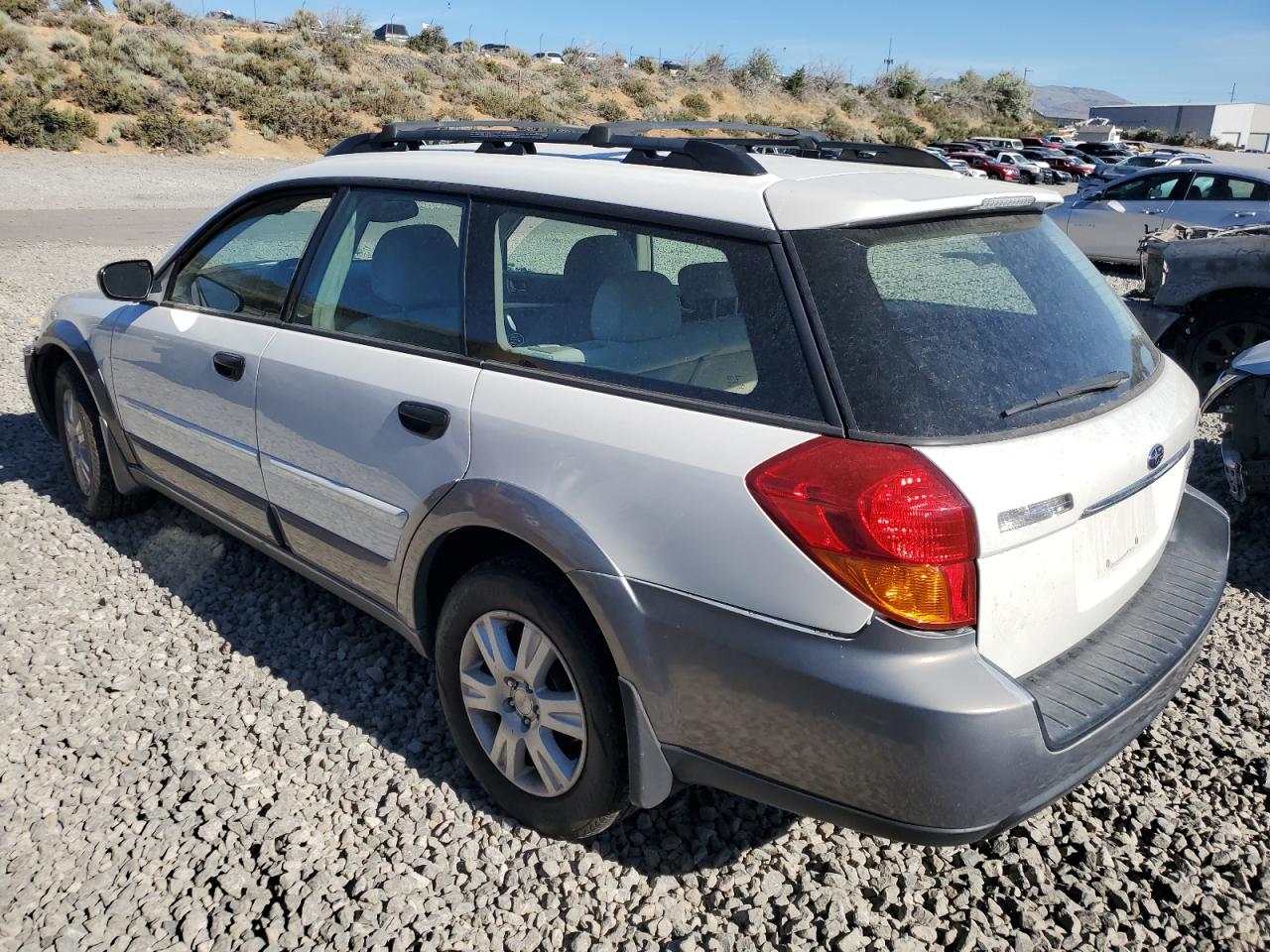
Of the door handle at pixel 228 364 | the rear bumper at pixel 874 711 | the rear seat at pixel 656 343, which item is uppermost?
the rear seat at pixel 656 343

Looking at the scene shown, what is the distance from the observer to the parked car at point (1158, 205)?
12172 millimetres

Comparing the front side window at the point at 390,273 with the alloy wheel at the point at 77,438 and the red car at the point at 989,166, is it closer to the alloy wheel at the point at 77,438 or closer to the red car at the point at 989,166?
the alloy wheel at the point at 77,438

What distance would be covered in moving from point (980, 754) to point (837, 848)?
89 centimetres

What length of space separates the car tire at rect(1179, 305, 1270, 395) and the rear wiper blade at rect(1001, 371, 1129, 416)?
14.9ft

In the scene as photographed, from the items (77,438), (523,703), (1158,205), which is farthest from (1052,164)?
(523,703)

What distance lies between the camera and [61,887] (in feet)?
8.22

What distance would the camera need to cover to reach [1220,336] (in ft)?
21.0

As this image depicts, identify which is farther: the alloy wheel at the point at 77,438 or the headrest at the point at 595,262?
the alloy wheel at the point at 77,438

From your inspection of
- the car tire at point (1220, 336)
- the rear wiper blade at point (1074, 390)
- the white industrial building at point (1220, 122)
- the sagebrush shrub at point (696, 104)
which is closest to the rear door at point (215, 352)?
the rear wiper blade at point (1074, 390)

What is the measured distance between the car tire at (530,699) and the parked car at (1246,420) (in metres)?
3.48

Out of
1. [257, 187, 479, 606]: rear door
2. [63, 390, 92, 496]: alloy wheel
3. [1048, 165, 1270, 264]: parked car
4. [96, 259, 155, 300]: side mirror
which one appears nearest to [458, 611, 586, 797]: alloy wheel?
[257, 187, 479, 606]: rear door

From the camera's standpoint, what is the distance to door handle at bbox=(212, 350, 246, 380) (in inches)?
135

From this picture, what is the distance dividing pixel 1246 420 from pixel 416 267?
153 inches

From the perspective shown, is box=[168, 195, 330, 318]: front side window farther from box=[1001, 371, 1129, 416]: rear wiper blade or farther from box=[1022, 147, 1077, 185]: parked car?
box=[1022, 147, 1077, 185]: parked car
